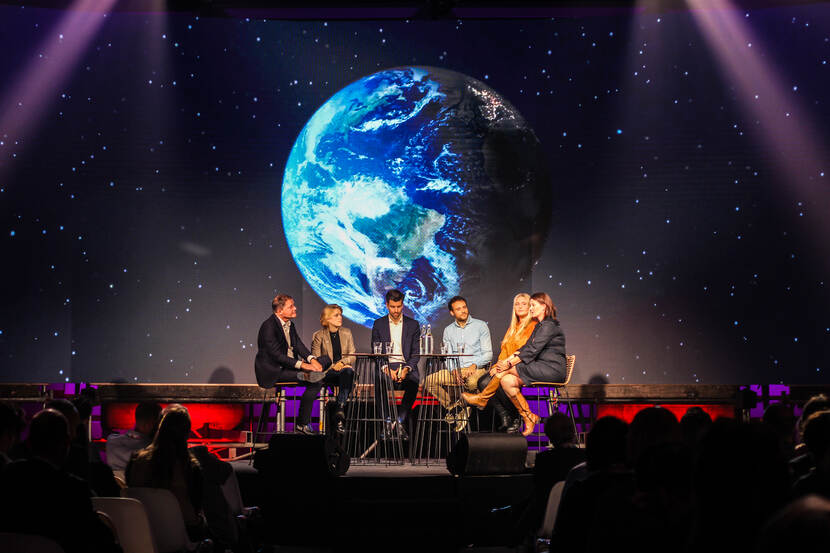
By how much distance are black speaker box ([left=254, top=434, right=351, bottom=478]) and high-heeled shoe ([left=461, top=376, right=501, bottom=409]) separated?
172cm

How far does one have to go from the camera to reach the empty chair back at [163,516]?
9.69 ft

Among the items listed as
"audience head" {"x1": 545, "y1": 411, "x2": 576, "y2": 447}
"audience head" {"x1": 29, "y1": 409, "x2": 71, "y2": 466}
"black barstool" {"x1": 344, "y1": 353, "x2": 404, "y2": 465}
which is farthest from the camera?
"black barstool" {"x1": 344, "y1": 353, "x2": 404, "y2": 465}

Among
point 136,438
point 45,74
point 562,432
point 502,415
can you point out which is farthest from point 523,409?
point 45,74

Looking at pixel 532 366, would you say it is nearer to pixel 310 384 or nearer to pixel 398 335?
pixel 398 335

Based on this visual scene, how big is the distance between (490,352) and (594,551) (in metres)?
5.40

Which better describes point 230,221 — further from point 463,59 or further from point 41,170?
point 463,59

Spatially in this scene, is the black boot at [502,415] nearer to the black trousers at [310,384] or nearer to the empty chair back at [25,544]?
the black trousers at [310,384]

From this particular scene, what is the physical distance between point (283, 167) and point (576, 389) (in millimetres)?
3824

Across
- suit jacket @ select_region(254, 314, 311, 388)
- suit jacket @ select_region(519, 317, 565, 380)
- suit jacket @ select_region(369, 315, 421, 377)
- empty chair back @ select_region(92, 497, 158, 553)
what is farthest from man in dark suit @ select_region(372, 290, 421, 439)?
empty chair back @ select_region(92, 497, 158, 553)

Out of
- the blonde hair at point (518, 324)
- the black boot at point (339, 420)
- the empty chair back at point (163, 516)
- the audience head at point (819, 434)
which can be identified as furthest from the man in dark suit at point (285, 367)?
the audience head at point (819, 434)

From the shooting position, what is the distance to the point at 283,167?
871cm

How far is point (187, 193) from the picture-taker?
8.68 meters

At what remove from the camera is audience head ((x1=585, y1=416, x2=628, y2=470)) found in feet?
8.75

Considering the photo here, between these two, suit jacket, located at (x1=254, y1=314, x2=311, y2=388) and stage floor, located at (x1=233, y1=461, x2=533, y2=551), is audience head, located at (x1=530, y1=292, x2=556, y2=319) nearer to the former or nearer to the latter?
stage floor, located at (x1=233, y1=461, x2=533, y2=551)
